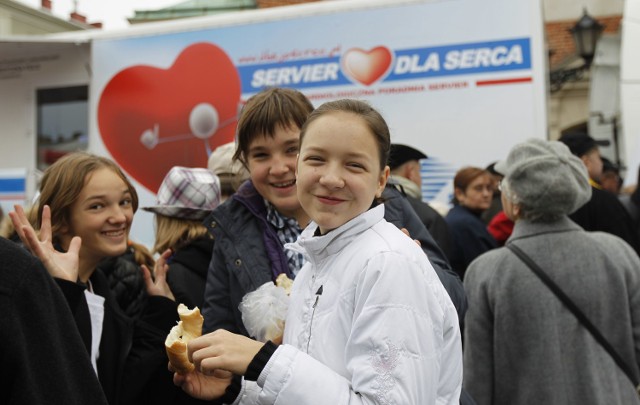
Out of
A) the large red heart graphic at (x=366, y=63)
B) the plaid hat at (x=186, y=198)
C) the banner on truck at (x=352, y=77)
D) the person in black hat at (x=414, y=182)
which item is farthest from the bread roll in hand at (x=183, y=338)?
the large red heart graphic at (x=366, y=63)

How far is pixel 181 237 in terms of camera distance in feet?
10.6

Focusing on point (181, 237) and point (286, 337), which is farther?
point (181, 237)

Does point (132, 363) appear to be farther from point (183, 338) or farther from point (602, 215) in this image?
point (602, 215)

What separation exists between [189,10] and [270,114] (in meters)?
9.81

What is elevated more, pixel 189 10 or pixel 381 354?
pixel 189 10

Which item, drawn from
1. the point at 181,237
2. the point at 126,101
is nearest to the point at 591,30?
the point at 126,101

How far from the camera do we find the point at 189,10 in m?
11.6

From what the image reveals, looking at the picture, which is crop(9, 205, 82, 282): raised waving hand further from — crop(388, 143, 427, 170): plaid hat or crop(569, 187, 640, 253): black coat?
crop(569, 187, 640, 253): black coat

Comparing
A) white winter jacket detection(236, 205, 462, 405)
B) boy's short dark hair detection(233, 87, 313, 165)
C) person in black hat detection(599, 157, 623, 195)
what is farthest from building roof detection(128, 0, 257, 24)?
white winter jacket detection(236, 205, 462, 405)

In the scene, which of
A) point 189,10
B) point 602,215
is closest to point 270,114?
point 602,215

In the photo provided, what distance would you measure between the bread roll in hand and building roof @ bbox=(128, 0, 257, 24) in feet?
30.4

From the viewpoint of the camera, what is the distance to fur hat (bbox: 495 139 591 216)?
3084 mm

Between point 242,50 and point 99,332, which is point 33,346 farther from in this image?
point 242,50

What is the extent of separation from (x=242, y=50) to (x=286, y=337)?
17.8ft
